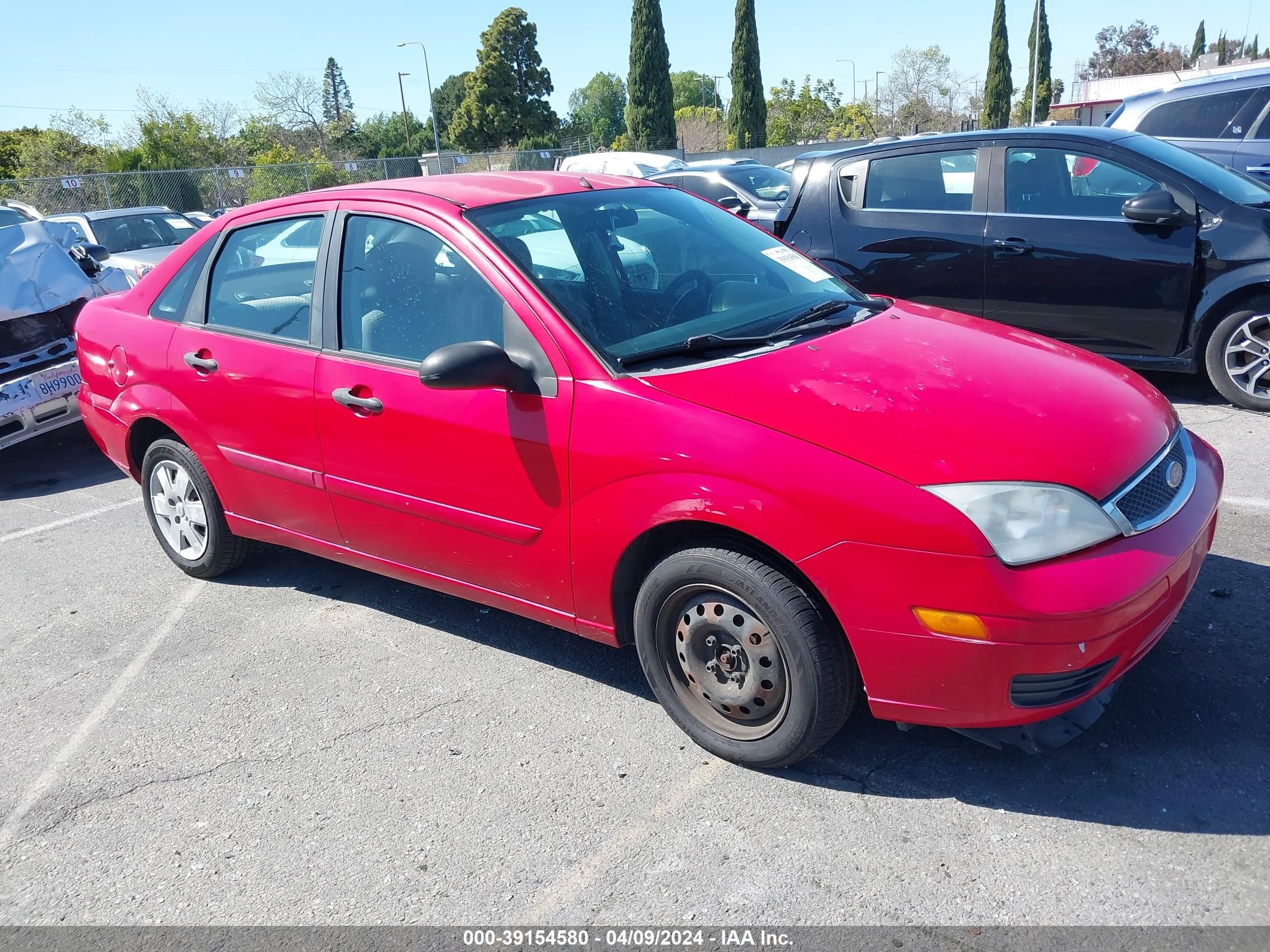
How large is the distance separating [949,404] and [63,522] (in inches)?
206

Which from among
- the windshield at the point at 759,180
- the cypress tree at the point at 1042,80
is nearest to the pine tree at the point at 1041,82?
the cypress tree at the point at 1042,80

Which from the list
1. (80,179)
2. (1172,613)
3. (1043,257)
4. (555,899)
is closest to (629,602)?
(555,899)

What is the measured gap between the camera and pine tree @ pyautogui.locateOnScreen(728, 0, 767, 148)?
161 ft

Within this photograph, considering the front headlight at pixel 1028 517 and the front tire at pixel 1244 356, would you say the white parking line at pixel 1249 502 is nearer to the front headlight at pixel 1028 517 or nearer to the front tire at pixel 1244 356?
the front tire at pixel 1244 356

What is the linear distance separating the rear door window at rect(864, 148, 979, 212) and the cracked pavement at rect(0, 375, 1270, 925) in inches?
127

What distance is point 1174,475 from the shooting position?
2.99 m

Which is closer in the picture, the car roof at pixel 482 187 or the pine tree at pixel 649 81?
the car roof at pixel 482 187

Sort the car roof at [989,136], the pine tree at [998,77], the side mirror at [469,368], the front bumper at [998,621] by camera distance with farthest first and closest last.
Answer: the pine tree at [998,77]
the car roof at [989,136]
the side mirror at [469,368]
the front bumper at [998,621]

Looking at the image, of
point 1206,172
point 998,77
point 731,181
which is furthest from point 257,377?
point 998,77

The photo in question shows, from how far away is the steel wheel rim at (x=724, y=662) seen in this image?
2898 mm

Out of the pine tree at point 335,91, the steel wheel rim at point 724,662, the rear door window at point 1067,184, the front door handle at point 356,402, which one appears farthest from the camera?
the pine tree at point 335,91

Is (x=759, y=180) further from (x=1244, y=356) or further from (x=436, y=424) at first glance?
(x=436, y=424)

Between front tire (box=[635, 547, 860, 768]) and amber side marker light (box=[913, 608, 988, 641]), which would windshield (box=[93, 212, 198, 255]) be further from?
amber side marker light (box=[913, 608, 988, 641])

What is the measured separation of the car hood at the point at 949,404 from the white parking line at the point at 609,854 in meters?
1.09
